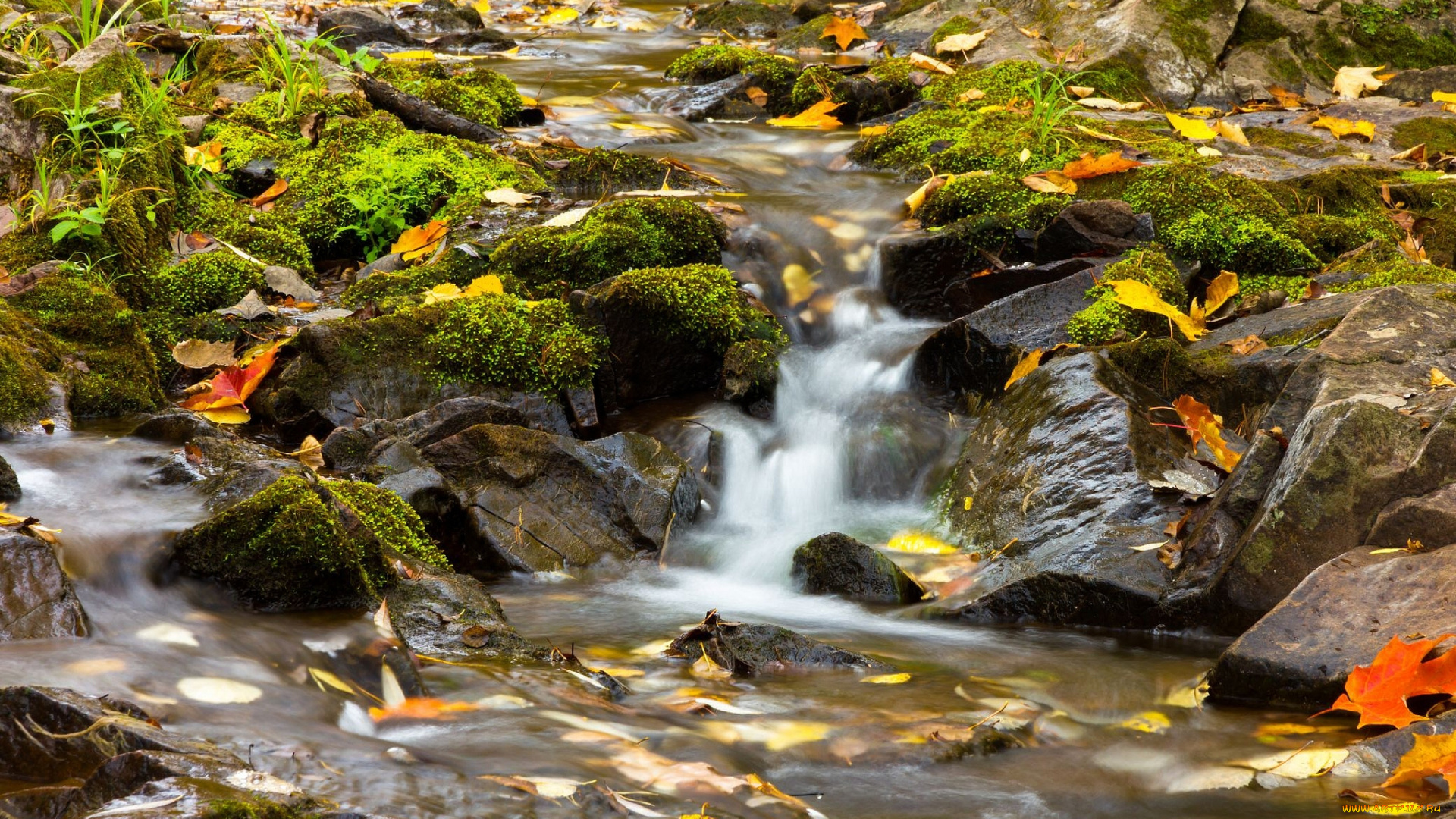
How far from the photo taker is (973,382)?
5055mm

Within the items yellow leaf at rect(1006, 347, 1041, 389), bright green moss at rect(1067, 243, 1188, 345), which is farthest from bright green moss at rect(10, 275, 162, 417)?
bright green moss at rect(1067, 243, 1188, 345)

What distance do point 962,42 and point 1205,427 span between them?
6006 millimetres

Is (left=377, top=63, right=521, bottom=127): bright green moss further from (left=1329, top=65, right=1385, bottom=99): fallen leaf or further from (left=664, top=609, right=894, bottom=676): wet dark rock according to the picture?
(left=1329, top=65, right=1385, bottom=99): fallen leaf

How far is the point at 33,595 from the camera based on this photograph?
7.79 feet

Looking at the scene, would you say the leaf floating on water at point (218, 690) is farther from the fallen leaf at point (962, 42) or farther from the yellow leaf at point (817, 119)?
the fallen leaf at point (962, 42)

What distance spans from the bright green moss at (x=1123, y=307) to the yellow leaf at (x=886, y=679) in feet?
7.28

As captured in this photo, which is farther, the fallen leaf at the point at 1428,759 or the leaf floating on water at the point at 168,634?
the leaf floating on water at the point at 168,634

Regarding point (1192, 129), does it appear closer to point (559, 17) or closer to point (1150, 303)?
point (1150, 303)

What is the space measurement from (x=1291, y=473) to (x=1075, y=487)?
0.83 metres

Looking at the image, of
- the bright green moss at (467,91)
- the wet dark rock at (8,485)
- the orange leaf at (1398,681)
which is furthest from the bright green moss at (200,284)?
the orange leaf at (1398,681)

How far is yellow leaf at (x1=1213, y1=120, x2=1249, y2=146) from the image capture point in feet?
22.5

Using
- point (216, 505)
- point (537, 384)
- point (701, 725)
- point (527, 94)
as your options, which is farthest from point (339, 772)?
point (527, 94)

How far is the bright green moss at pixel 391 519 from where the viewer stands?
3.42m

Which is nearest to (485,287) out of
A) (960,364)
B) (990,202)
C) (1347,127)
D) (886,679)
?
(960,364)
